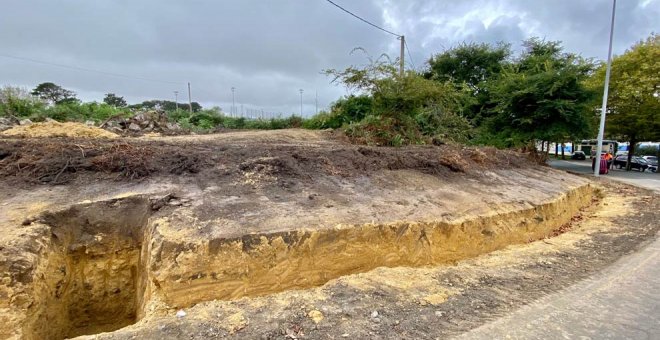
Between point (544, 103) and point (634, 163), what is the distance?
1322cm

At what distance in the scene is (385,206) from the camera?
5.43 metres

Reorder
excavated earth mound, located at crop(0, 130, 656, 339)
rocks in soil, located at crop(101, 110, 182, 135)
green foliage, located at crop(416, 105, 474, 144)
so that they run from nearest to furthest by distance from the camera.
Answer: excavated earth mound, located at crop(0, 130, 656, 339), green foliage, located at crop(416, 105, 474, 144), rocks in soil, located at crop(101, 110, 182, 135)

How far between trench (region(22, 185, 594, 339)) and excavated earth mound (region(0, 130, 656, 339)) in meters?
0.01

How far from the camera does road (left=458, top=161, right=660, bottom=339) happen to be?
121 inches

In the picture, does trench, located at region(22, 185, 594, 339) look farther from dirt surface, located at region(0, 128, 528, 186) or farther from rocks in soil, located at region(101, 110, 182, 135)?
rocks in soil, located at region(101, 110, 182, 135)

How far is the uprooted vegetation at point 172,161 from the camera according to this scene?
198 inches

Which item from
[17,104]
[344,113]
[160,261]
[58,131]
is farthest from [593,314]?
[17,104]

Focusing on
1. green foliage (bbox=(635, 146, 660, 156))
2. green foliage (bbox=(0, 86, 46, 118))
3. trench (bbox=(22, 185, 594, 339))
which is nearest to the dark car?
green foliage (bbox=(635, 146, 660, 156))

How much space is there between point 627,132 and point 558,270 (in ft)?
71.7

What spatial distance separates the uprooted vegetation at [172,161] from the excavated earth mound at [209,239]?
0.09 ft

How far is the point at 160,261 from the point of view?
12.1ft

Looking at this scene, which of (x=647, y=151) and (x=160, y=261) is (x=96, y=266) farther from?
(x=647, y=151)

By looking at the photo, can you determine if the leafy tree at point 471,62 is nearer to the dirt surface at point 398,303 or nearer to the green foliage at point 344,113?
the green foliage at point 344,113

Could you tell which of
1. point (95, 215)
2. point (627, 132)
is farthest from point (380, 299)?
point (627, 132)
